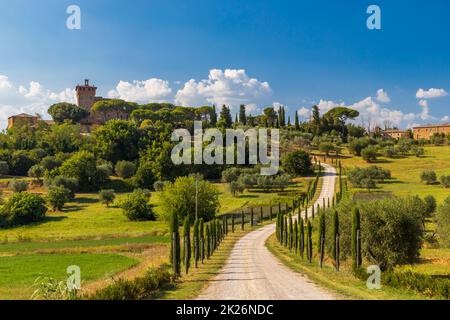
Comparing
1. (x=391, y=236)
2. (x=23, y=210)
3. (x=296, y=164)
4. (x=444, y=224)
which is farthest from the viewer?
(x=296, y=164)

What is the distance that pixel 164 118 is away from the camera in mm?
178125

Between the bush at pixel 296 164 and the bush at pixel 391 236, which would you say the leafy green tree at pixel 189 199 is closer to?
the bush at pixel 391 236

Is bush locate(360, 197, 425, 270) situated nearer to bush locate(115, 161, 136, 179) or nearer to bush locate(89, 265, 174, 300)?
bush locate(89, 265, 174, 300)

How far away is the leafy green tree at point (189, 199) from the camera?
232ft

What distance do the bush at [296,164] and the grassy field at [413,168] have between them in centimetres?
1500

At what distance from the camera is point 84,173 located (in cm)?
10562

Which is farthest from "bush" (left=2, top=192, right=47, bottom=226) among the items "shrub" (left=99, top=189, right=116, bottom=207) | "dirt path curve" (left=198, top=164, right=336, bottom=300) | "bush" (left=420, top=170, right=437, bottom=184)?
"bush" (left=420, top=170, right=437, bottom=184)

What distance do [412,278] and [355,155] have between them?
409 feet

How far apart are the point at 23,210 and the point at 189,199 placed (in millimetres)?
28580

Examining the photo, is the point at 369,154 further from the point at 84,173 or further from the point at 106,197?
the point at 84,173

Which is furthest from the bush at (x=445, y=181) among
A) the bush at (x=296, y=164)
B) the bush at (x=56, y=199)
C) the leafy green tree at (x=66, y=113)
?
the leafy green tree at (x=66, y=113)

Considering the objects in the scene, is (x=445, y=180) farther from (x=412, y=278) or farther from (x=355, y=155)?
(x=412, y=278)

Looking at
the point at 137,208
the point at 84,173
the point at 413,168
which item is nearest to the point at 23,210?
the point at 137,208

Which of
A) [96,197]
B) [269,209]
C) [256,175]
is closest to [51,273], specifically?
[269,209]
